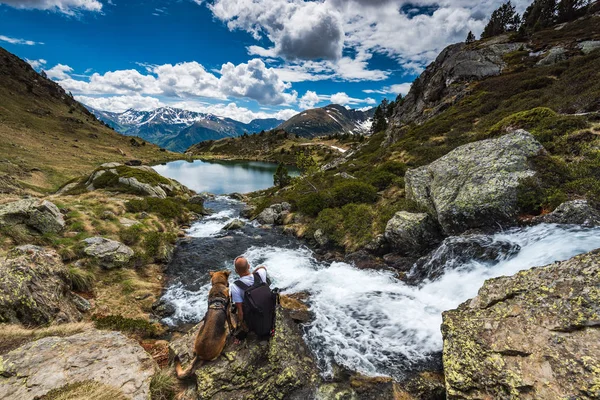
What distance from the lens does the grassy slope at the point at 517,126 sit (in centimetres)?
1281

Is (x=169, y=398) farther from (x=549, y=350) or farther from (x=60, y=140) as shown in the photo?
(x=60, y=140)

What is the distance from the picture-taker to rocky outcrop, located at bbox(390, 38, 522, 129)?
2030 inches

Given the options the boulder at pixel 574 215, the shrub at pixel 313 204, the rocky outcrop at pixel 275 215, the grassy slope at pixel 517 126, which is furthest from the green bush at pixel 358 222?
the boulder at pixel 574 215

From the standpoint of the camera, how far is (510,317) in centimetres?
657

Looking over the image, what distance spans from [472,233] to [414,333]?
6.41 meters

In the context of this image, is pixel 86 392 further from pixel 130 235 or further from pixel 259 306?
pixel 130 235

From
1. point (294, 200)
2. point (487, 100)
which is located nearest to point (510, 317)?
point (294, 200)

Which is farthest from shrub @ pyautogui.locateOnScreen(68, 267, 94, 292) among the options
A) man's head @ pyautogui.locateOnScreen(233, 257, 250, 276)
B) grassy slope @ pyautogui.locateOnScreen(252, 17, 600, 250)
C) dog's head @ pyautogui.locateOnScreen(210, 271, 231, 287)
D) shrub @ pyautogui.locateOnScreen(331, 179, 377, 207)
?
shrub @ pyautogui.locateOnScreen(331, 179, 377, 207)

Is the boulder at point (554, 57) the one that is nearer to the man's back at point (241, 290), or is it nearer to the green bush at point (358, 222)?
the green bush at point (358, 222)

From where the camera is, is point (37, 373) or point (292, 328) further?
point (292, 328)

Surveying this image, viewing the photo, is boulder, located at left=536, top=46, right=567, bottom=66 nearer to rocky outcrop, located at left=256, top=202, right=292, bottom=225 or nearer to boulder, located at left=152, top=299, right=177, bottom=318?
rocky outcrop, located at left=256, top=202, right=292, bottom=225

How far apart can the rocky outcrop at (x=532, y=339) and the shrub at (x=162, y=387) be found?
22.5 feet

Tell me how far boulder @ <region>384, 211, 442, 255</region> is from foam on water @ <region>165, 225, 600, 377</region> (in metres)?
2.27

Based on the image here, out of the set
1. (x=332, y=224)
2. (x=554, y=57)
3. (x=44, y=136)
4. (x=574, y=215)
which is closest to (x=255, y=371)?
(x=574, y=215)
